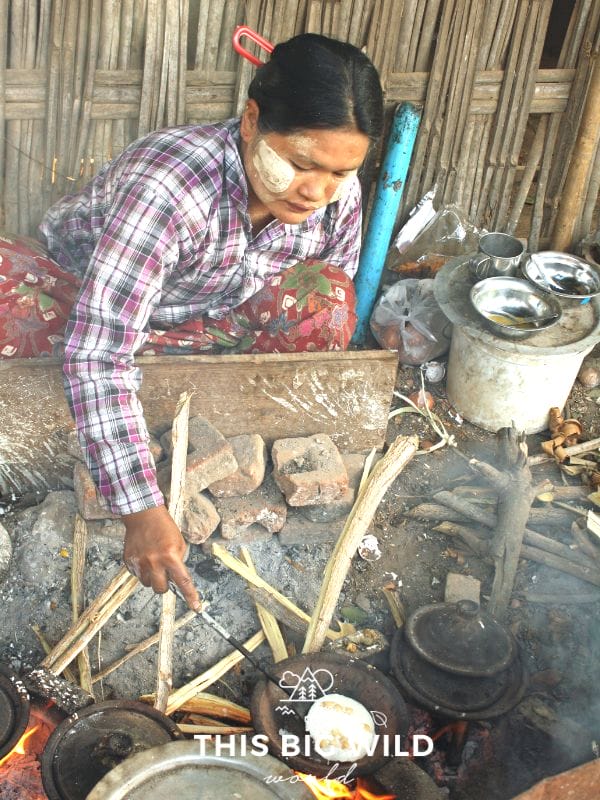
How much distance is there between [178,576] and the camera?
234 cm

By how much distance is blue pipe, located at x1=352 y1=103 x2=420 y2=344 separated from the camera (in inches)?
158

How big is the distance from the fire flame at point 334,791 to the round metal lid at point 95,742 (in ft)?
1.29

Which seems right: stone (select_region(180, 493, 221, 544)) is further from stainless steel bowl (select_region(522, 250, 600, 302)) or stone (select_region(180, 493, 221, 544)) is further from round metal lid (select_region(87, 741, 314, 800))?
stainless steel bowl (select_region(522, 250, 600, 302))

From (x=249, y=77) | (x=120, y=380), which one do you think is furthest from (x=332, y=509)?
(x=249, y=77)

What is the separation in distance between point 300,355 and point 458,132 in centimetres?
174

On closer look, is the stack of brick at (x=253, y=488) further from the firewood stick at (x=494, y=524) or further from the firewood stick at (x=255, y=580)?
the firewood stick at (x=494, y=524)

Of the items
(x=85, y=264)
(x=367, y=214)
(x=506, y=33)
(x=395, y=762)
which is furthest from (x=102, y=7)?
(x=395, y=762)

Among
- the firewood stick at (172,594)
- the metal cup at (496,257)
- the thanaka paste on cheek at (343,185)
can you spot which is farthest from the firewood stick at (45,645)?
the metal cup at (496,257)

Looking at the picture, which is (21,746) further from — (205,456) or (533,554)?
(533,554)

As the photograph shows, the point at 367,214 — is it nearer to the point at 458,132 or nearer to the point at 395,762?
the point at 458,132

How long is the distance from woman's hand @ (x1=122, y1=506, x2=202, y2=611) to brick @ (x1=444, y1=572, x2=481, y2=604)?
1.14 meters

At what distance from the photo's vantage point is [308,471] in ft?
10.6

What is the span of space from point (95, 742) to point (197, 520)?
3.13 ft

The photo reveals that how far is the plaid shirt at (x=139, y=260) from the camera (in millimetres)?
2430
